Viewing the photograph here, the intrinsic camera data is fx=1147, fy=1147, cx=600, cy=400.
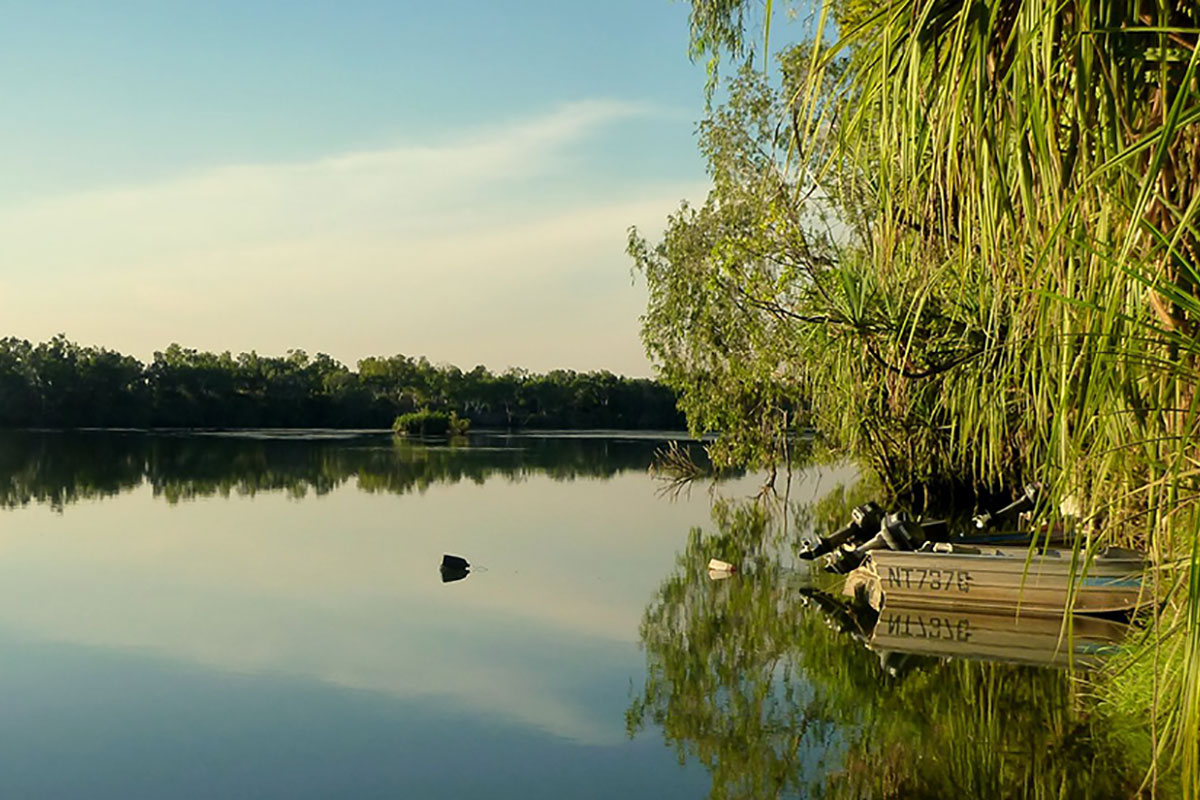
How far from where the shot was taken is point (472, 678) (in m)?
8.30

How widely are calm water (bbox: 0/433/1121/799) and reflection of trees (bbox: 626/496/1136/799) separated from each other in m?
0.03

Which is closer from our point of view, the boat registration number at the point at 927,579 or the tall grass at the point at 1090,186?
the tall grass at the point at 1090,186

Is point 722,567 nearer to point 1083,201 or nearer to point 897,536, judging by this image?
point 897,536

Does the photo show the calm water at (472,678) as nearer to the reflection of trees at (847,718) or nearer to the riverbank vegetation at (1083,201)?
the reflection of trees at (847,718)

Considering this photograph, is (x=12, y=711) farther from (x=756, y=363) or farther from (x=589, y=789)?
(x=756, y=363)

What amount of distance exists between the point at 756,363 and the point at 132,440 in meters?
40.9

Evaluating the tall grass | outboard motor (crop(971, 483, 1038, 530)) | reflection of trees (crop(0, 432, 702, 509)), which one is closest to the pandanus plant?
the tall grass

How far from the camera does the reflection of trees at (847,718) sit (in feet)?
18.7

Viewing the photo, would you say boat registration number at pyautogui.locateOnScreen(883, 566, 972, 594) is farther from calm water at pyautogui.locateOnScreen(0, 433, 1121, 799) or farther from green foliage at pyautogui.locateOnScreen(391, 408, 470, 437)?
green foliage at pyautogui.locateOnScreen(391, 408, 470, 437)

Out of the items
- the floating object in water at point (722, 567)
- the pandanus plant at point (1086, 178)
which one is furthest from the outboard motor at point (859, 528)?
the pandanus plant at point (1086, 178)

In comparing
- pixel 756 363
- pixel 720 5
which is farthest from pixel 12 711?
pixel 756 363

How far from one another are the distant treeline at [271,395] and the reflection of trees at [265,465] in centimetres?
2609

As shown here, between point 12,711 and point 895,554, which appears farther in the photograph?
point 895,554

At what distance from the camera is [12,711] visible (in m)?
7.32
